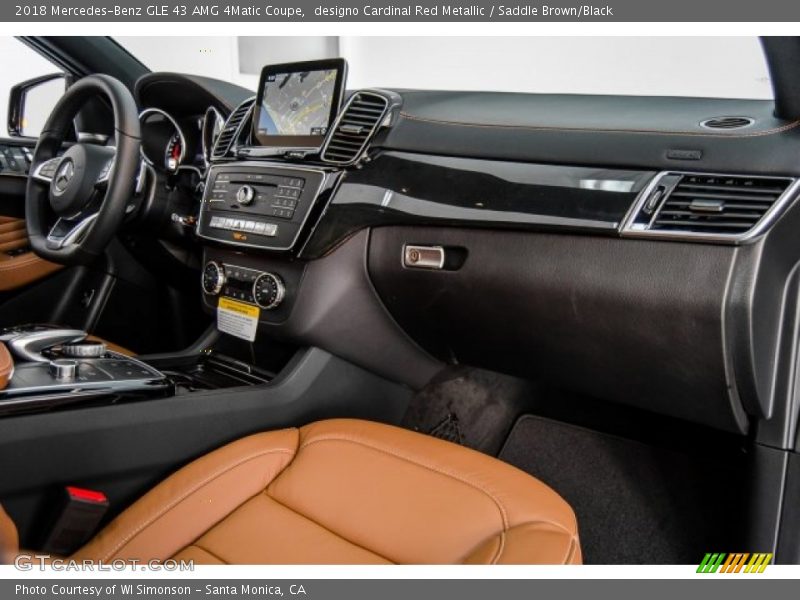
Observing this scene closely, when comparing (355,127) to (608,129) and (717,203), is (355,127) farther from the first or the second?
(717,203)

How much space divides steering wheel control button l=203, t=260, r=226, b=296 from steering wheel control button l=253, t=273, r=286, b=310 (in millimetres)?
114

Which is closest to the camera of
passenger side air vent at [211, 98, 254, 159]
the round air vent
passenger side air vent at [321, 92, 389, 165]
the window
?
the round air vent

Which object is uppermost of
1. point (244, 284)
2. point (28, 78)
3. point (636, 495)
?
point (28, 78)

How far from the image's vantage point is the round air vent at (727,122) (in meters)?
1.03

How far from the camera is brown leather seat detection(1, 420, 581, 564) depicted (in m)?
0.91

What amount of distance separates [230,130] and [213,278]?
34 cm

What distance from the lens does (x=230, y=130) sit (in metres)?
1.62

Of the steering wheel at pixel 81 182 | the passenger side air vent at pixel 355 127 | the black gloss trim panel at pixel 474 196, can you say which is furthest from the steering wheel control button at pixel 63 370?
the passenger side air vent at pixel 355 127

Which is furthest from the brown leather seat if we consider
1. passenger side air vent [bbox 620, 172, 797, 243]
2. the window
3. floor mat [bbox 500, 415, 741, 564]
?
the window

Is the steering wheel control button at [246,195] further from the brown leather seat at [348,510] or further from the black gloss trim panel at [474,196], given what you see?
the brown leather seat at [348,510]

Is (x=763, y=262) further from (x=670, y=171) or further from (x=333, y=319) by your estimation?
(x=333, y=319)

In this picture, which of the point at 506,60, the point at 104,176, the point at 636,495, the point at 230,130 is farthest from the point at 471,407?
the point at 506,60

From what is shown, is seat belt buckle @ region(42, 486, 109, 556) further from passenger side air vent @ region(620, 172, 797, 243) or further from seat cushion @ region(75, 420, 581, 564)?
passenger side air vent @ region(620, 172, 797, 243)

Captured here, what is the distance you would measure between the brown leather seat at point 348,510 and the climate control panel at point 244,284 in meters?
0.34
